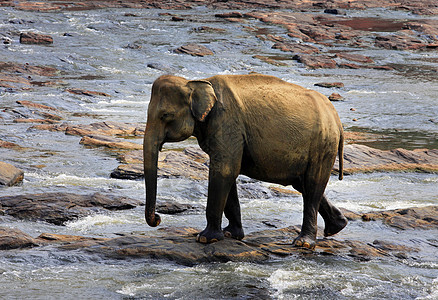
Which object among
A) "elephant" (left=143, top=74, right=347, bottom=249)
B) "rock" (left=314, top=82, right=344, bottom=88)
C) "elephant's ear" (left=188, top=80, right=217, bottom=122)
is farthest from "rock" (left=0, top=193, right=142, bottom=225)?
"rock" (left=314, top=82, right=344, bottom=88)

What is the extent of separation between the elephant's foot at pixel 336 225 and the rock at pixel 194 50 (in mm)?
27558

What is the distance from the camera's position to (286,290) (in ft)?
24.4

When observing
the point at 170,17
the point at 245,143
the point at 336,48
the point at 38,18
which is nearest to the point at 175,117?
the point at 245,143

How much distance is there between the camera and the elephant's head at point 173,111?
7935mm

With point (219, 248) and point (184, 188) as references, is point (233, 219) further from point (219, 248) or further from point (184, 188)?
point (184, 188)

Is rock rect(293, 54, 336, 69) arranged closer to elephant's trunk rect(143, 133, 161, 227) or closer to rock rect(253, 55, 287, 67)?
rock rect(253, 55, 287, 67)

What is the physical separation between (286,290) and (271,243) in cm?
154

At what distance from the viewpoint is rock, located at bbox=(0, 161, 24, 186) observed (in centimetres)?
1246

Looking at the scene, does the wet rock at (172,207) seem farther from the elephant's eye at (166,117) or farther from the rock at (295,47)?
the rock at (295,47)

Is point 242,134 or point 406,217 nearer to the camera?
point 242,134

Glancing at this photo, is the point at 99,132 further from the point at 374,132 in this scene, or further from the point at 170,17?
the point at 170,17

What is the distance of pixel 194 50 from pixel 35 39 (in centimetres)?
842

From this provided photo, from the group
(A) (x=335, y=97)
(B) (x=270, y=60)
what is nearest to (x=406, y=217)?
(A) (x=335, y=97)

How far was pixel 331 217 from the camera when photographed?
378 inches
